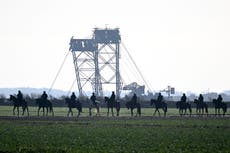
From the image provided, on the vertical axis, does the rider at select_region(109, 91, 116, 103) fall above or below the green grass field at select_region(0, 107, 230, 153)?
above

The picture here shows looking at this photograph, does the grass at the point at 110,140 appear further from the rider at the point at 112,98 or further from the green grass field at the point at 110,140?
the rider at the point at 112,98

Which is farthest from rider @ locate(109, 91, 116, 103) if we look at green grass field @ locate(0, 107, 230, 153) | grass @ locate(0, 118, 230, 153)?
green grass field @ locate(0, 107, 230, 153)

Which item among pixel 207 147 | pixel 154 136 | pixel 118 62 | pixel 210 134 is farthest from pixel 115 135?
pixel 118 62

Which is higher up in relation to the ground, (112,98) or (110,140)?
(112,98)

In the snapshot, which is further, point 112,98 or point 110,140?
point 112,98

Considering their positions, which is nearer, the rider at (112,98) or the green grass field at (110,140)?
the green grass field at (110,140)

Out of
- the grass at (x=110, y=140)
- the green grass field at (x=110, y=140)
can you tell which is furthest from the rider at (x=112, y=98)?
the green grass field at (x=110, y=140)

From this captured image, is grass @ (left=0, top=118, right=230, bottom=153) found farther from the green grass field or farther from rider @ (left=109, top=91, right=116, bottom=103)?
rider @ (left=109, top=91, right=116, bottom=103)

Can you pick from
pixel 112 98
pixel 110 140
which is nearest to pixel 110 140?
pixel 110 140

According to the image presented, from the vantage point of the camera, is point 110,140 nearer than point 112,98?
Yes

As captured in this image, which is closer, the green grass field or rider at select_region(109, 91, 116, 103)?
the green grass field

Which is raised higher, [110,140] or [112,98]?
[112,98]

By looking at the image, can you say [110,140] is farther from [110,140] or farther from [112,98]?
[112,98]

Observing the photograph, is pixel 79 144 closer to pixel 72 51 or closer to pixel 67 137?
pixel 67 137
